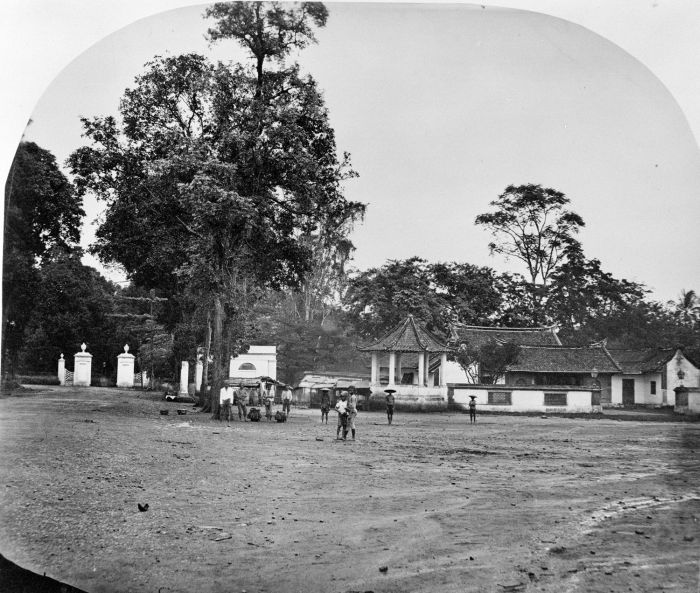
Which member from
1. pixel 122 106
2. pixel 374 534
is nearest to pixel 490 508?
pixel 374 534

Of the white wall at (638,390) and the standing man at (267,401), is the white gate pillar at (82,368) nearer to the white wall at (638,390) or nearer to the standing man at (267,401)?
the standing man at (267,401)

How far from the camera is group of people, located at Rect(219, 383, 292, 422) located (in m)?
3.17

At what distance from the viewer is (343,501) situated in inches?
104

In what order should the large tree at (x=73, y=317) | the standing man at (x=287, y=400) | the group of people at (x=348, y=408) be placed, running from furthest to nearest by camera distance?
the standing man at (x=287, y=400) < the large tree at (x=73, y=317) < the group of people at (x=348, y=408)

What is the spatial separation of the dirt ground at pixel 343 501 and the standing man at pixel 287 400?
13.5 inches

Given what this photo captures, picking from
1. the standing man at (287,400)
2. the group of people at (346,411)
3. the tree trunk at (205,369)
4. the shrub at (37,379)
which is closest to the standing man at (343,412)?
the group of people at (346,411)

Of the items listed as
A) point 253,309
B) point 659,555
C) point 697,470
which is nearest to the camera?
point 659,555

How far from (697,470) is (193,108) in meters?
2.74

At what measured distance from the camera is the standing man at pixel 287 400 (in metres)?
3.41

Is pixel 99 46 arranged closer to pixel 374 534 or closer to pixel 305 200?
pixel 305 200

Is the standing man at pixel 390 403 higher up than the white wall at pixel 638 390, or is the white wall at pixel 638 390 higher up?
the white wall at pixel 638 390

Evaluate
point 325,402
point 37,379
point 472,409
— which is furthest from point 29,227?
point 472,409

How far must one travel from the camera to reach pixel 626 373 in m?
2.84

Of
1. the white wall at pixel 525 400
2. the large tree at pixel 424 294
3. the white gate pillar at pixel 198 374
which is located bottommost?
the white wall at pixel 525 400
